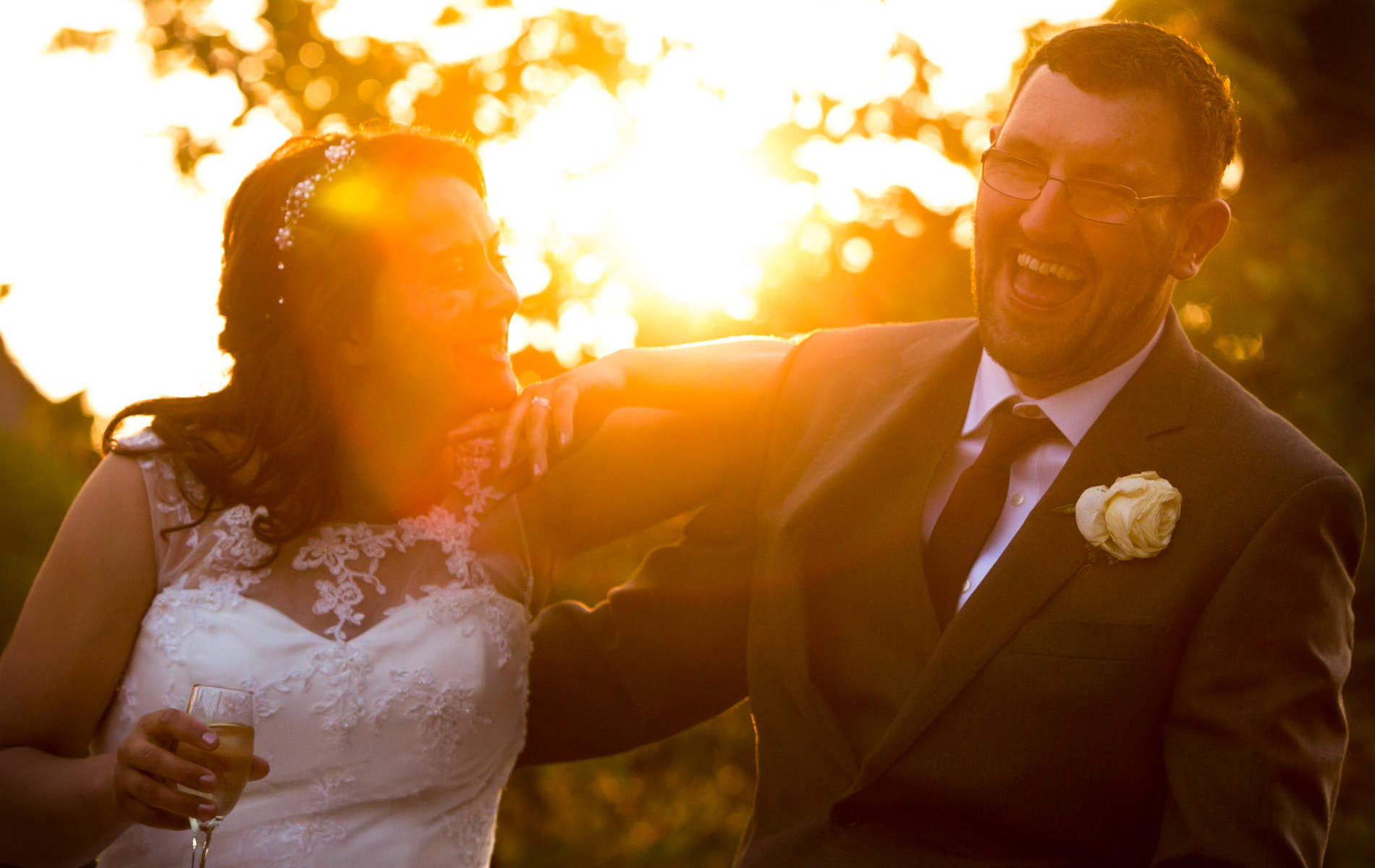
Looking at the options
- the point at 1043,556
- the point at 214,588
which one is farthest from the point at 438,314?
the point at 1043,556

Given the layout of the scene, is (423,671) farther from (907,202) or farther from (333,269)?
(907,202)

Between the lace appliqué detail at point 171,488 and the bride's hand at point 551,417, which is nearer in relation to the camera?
the bride's hand at point 551,417

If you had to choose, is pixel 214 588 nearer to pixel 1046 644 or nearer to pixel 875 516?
pixel 875 516

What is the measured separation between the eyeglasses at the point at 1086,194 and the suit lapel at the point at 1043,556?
38cm

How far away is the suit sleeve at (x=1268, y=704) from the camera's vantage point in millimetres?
2482

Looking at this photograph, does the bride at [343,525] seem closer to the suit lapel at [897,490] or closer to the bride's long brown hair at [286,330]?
the bride's long brown hair at [286,330]

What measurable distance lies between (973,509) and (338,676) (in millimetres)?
1708

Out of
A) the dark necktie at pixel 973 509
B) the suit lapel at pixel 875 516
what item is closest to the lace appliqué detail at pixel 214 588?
the suit lapel at pixel 875 516

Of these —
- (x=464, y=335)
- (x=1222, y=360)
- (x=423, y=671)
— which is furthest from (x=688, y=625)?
(x=1222, y=360)

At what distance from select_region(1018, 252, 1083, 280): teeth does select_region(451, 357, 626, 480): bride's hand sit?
1.13 metres

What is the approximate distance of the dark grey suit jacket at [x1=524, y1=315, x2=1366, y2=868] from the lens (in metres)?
2.54

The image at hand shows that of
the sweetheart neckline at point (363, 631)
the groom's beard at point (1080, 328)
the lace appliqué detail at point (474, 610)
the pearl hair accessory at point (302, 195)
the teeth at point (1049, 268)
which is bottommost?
the lace appliqué detail at point (474, 610)

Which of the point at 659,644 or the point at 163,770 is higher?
the point at 163,770

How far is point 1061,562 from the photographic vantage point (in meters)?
2.76
